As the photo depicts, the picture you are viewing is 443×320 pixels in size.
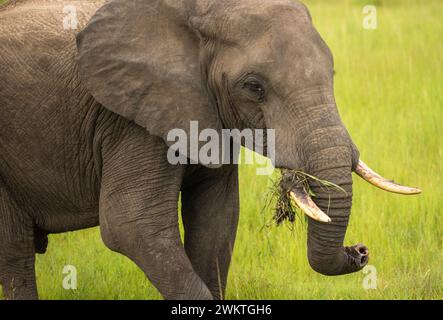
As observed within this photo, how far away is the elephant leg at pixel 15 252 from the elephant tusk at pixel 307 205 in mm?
1627

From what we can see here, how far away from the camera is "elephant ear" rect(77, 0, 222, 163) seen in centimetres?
467

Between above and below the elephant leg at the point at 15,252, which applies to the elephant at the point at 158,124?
above

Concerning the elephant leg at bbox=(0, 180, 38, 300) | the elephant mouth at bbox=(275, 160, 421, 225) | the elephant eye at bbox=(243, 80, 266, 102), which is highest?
the elephant eye at bbox=(243, 80, 266, 102)

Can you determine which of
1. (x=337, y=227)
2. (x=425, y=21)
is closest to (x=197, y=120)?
(x=337, y=227)

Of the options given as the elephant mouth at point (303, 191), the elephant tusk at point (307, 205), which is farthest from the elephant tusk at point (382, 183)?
the elephant tusk at point (307, 205)

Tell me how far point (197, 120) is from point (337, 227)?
801mm

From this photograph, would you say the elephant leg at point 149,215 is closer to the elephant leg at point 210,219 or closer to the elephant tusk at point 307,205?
the elephant leg at point 210,219

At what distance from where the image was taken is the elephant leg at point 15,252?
17.3 feet

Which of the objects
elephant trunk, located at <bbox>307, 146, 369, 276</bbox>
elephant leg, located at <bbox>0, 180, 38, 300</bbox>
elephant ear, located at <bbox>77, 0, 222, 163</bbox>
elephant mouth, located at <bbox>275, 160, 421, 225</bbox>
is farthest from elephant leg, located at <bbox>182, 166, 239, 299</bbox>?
elephant trunk, located at <bbox>307, 146, 369, 276</bbox>

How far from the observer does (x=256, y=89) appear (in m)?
4.48

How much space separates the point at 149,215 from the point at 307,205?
850mm

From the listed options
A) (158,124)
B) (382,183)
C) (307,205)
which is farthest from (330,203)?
(158,124)

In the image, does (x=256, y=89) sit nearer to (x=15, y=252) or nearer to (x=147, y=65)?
(x=147, y=65)

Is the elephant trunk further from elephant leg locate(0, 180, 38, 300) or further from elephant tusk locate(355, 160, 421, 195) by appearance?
elephant leg locate(0, 180, 38, 300)
